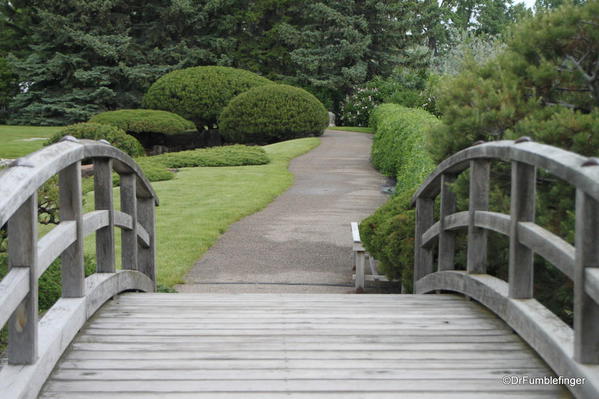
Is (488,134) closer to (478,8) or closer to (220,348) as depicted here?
(220,348)

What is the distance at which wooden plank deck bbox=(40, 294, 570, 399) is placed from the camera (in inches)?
113

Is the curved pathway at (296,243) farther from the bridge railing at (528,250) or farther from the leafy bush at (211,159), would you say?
the leafy bush at (211,159)

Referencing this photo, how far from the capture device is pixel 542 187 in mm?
4590

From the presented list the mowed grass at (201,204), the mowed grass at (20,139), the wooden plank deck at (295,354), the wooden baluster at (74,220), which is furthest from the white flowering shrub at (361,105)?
the wooden baluster at (74,220)

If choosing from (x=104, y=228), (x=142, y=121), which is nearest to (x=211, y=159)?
(x=142, y=121)

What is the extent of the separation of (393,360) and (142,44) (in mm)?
35392

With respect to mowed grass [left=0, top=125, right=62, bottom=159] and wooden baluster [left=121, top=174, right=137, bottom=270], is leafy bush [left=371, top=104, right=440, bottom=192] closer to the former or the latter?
wooden baluster [left=121, top=174, right=137, bottom=270]

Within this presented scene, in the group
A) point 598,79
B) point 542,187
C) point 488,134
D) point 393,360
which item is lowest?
point 393,360

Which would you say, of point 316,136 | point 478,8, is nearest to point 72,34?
point 316,136

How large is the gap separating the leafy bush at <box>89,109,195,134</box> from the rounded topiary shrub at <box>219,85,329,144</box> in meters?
1.87

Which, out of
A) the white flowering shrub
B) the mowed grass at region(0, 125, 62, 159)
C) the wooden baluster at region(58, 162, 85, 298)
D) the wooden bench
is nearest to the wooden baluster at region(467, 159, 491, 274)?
the wooden baluster at region(58, 162, 85, 298)

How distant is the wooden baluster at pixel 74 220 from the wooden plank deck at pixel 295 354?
0.82 ft

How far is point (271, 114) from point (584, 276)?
2257cm

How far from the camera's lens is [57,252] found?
3.22 m
